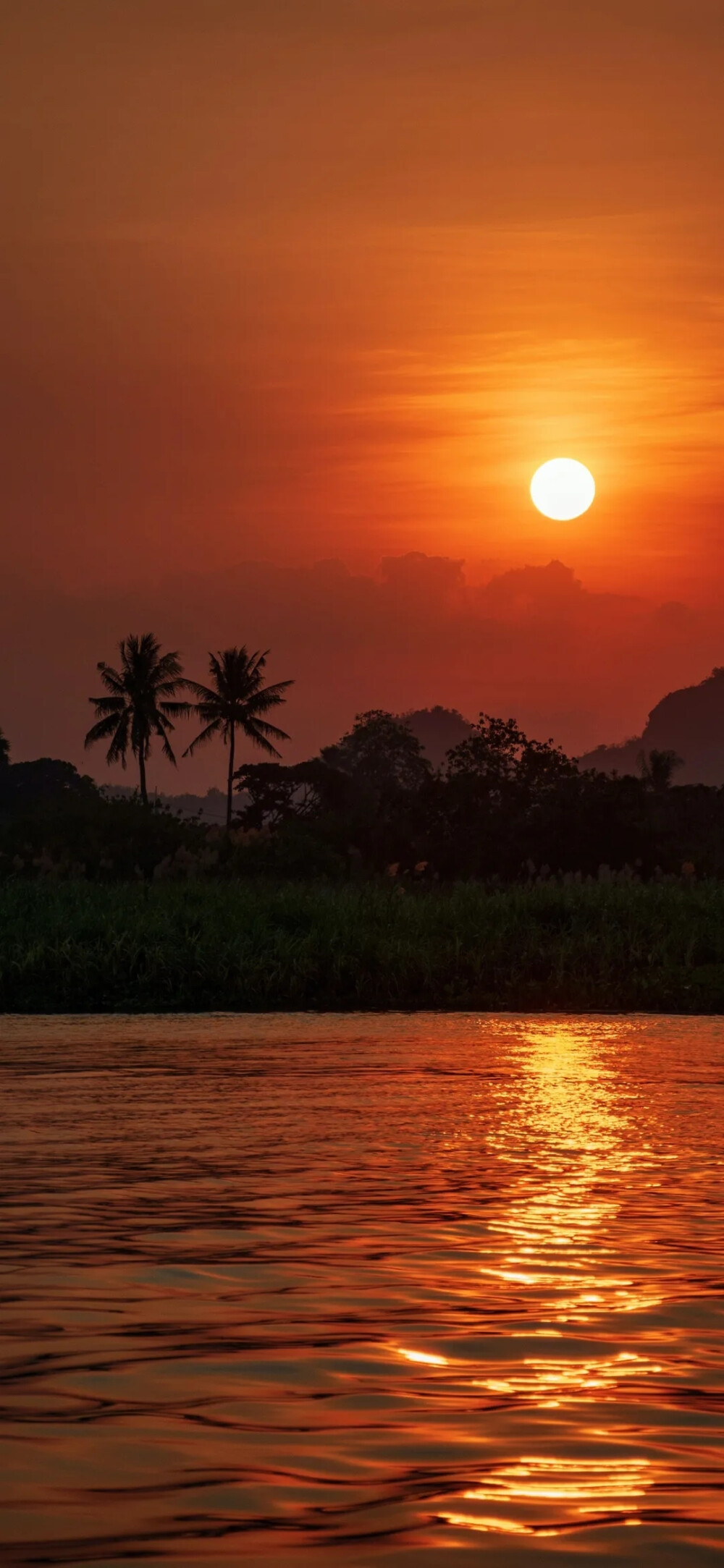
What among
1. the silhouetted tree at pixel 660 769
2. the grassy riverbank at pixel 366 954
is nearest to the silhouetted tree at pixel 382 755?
the silhouetted tree at pixel 660 769

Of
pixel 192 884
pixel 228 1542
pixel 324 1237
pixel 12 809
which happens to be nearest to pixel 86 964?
pixel 192 884

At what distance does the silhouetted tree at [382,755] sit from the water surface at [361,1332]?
121m

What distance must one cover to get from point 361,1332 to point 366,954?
959 inches

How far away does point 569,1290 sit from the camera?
28.7 feet

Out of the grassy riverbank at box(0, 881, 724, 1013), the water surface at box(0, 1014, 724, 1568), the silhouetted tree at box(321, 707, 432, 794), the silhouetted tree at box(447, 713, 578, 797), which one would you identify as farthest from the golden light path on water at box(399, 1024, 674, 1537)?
the silhouetted tree at box(321, 707, 432, 794)

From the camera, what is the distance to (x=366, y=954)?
32188 mm

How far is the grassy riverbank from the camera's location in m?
31.6

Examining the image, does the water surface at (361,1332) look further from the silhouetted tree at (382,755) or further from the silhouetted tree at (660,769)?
the silhouetted tree at (382,755)

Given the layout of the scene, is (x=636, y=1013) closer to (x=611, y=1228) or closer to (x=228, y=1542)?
(x=611, y=1228)

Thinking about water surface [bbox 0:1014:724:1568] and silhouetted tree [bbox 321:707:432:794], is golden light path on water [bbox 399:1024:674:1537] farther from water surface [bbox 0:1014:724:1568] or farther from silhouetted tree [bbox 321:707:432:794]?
silhouetted tree [bbox 321:707:432:794]

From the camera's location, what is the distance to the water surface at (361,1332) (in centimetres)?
539

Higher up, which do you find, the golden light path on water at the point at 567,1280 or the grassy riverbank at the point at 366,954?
the grassy riverbank at the point at 366,954

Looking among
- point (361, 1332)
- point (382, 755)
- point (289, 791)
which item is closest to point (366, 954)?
point (361, 1332)

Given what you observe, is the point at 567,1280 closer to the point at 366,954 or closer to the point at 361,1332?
the point at 361,1332
